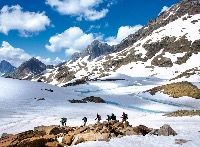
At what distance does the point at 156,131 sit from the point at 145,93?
62.1 metres

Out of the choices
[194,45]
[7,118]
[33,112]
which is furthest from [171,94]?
[194,45]

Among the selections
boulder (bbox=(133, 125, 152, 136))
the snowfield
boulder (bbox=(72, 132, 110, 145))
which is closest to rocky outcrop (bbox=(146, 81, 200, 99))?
the snowfield

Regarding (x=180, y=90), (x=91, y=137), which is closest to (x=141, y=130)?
(x=91, y=137)

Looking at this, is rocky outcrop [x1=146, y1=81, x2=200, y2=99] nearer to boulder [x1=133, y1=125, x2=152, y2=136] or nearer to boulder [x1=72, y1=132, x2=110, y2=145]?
boulder [x1=133, y1=125, x2=152, y2=136]

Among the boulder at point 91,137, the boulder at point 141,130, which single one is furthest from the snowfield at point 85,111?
the boulder at point 141,130

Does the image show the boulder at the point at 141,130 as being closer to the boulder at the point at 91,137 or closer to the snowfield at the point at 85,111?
the snowfield at the point at 85,111

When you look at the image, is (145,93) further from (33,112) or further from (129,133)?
(129,133)

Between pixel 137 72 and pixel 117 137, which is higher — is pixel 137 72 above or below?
above

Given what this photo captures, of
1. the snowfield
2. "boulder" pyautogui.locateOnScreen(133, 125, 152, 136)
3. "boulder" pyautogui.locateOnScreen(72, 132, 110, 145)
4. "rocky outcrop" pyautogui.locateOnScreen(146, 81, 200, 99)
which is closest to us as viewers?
"boulder" pyautogui.locateOnScreen(72, 132, 110, 145)

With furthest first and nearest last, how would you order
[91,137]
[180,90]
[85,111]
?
1. [180,90]
2. [85,111]
3. [91,137]

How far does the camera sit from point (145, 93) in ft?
273

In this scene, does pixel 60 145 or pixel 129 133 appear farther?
pixel 129 133

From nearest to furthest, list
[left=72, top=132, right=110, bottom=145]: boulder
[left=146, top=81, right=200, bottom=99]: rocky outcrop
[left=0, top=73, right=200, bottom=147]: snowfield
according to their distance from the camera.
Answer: [left=72, top=132, right=110, bottom=145]: boulder
[left=0, top=73, right=200, bottom=147]: snowfield
[left=146, top=81, right=200, bottom=99]: rocky outcrop

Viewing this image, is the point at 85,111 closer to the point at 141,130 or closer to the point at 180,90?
the point at 180,90
